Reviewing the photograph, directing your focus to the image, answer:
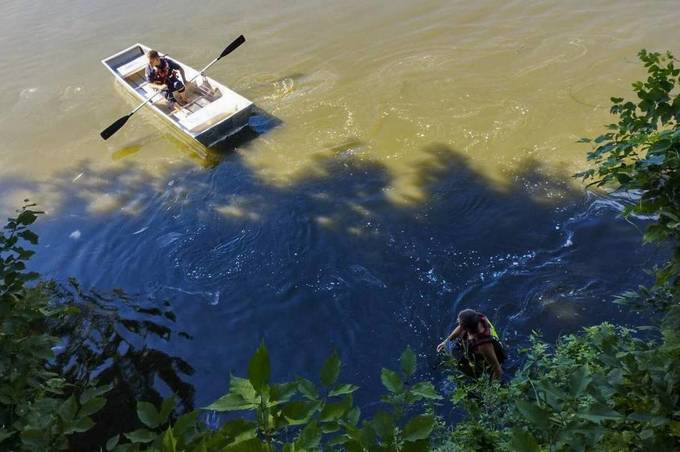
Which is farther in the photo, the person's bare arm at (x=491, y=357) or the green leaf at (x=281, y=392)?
the person's bare arm at (x=491, y=357)

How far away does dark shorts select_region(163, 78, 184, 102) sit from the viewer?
1238 centimetres

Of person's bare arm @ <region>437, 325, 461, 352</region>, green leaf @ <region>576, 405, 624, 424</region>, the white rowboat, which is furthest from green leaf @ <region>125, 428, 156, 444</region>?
the white rowboat

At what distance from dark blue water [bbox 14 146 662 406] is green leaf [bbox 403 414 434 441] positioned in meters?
5.27

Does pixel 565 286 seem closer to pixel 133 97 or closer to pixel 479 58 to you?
pixel 479 58

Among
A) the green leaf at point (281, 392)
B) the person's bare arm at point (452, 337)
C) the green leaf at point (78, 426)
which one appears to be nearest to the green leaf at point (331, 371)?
the green leaf at point (281, 392)

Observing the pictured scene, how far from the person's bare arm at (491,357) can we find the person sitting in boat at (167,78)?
8.72m

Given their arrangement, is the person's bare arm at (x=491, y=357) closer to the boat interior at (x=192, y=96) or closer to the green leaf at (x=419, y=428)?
the green leaf at (x=419, y=428)

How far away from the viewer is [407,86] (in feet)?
40.0

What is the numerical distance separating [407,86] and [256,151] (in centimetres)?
339

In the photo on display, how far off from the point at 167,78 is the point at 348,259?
6292mm

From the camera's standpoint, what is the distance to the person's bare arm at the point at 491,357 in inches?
255

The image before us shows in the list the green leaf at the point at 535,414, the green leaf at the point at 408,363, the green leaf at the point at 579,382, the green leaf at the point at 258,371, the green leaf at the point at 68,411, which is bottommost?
the green leaf at the point at 579,382

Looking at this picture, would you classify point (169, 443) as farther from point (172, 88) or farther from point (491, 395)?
point (172, 88)

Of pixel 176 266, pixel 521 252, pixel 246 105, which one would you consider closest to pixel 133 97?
pixel 246 105
